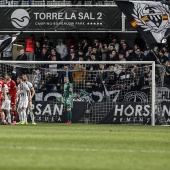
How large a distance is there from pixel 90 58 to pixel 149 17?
3.15m

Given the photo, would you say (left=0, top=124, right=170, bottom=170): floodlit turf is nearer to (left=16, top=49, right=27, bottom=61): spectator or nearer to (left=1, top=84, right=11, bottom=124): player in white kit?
(left=1, top=84, right=11, bottom=124): player in white kit

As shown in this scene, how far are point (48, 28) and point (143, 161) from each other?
24635mm

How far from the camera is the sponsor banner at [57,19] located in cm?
3609

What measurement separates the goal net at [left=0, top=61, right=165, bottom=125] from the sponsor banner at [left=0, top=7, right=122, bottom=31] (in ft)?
15.1

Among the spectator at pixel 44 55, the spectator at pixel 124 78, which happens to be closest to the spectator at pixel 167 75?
the spectator at pixel 124 78

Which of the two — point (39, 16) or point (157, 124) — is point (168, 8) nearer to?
point (157, 124)

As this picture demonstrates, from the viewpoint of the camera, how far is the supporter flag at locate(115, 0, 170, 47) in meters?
31.6

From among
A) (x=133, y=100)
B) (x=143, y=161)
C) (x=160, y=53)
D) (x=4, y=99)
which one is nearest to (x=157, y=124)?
(x=133, y=100)

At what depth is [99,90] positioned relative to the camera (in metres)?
31.2

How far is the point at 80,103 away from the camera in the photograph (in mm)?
31047

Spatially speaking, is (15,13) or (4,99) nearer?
(4,99)

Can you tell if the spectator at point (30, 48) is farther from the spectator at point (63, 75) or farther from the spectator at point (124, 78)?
the spectator at point (124, 78)

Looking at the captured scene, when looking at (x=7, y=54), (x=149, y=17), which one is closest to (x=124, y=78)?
(x=149, y=17)

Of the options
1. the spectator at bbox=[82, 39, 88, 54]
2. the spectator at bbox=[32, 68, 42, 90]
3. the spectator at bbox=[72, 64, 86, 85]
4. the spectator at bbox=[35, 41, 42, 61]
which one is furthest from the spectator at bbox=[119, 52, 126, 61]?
the spectator at bbox=[35, 41, 42, 61]
